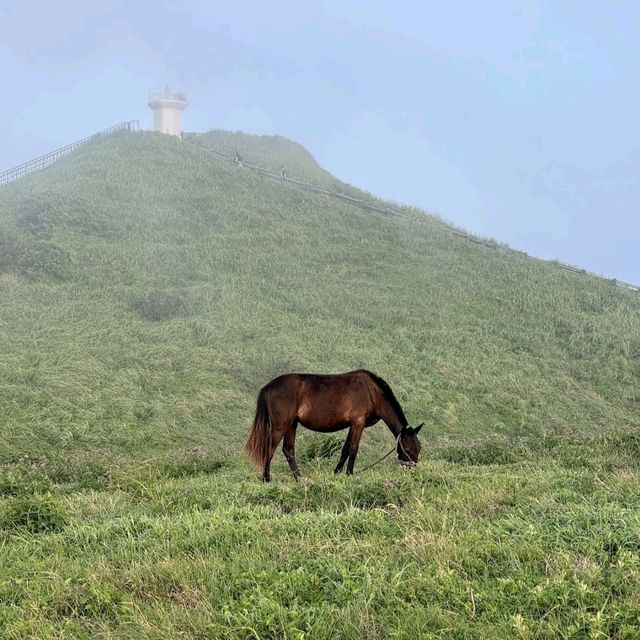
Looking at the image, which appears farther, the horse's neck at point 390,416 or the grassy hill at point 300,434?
the horse's neck at point 390,416

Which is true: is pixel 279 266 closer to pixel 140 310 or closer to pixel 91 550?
pixel 140 310

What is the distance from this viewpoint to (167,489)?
9.02 metres

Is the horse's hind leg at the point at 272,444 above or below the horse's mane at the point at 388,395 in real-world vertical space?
below

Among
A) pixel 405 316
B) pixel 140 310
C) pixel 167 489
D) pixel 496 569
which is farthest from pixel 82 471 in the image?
pixel 405 316

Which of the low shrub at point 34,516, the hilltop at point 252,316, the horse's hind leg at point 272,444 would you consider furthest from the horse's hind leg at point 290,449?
the hilltop at point 252,316

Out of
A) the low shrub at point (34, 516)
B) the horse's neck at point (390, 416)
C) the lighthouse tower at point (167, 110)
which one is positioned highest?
the lighthouse tower at point (167, 110)

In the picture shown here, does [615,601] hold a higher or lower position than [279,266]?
lower

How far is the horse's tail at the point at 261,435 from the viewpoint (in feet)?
33.7

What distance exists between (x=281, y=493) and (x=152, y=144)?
51726mm

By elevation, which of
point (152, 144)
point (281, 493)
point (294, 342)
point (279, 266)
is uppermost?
point (152, 144)

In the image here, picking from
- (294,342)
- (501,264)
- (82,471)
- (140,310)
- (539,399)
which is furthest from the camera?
(501,264)

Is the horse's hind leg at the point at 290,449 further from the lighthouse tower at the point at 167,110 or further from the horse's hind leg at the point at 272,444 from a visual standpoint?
the lighthouse tower at the point at 167,110

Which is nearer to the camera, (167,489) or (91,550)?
(91,550)

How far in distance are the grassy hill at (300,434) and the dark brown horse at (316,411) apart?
0.61 metres
